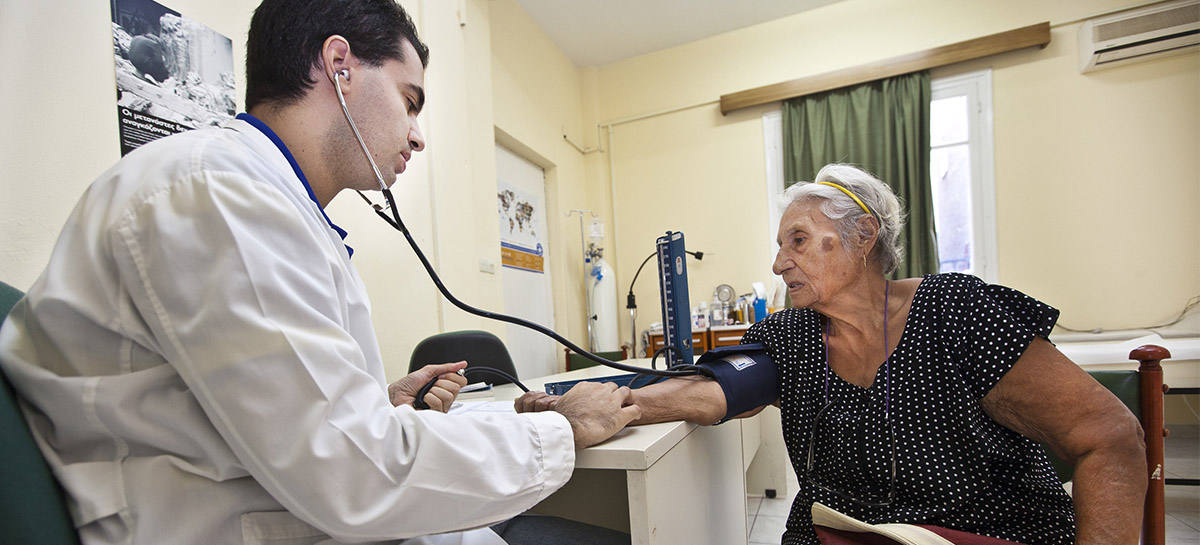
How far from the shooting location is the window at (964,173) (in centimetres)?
391

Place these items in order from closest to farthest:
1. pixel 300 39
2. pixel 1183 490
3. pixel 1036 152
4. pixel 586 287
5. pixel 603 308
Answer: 1. pixel 300 39
2. pixel 1183 490
3. pixel 1036 152
4. pixel 603 308
5. pixel 586 287

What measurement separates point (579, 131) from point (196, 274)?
4689 millimetres

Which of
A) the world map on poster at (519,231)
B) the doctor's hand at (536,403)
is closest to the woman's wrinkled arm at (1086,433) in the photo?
the doctor's hand at (536,403)

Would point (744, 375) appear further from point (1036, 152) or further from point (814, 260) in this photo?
point (1036, 152)

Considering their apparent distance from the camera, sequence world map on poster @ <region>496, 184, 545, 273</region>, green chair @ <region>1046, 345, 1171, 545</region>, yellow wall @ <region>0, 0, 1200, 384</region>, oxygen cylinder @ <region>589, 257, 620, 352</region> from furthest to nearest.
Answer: oxygen cylinder @ <region>589, 257, 620, 352</region> → world map on poster @ <region>496, 184, 545, 273</region> → yellow wall @ <region>0, 0, 1200, 384</region> → green chair @ <region>1046, 345, 1171, 545</region>

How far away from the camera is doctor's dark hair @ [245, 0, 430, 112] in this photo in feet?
2.59

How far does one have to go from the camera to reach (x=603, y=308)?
4.54 metres

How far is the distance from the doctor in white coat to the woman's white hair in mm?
921

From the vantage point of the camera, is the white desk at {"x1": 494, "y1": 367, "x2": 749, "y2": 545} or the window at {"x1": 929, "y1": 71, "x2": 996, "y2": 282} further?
the window at {"x1": 929, "y1": 71, "x2": 996, "y2": 282}

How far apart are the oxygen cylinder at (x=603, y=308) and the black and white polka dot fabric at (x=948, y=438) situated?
3478 mm

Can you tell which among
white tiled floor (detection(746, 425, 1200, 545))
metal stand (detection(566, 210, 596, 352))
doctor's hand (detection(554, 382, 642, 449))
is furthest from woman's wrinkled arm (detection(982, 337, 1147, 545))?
metal stand (detection(566, 210, 596, 352))

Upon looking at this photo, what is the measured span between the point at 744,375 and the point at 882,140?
3608 mm

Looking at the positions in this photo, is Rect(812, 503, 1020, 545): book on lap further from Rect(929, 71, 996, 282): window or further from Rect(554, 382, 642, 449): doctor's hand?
Rect(929, 71, 996, 282): window

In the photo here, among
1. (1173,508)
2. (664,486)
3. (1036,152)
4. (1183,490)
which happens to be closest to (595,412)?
(664,486)
